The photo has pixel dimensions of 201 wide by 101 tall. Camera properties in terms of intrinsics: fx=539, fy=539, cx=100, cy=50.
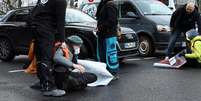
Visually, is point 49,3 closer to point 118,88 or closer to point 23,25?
point 118,88

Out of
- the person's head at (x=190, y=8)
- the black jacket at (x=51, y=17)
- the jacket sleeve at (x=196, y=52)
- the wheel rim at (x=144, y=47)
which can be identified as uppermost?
the black jacket at (x=51, y=17)

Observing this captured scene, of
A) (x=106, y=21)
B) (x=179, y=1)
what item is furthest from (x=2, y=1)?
(x=106, y=21)

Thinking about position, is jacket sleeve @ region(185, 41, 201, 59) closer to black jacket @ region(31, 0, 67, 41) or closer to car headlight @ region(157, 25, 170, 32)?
car headlight @ region(157, 25, 170, 32)

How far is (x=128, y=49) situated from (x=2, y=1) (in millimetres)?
26745

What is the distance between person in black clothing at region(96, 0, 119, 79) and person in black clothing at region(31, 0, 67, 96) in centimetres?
183

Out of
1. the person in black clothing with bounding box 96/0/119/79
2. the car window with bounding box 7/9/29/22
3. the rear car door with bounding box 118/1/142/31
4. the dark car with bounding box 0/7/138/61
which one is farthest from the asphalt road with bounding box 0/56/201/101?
the rear car door with bounding box 118/1/142/31

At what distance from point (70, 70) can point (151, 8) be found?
764 centimetres

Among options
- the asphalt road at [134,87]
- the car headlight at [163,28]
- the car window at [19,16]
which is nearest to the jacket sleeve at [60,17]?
the asphalt road at [134,87]

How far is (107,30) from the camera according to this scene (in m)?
9.57

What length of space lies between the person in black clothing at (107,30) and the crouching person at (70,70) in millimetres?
1054

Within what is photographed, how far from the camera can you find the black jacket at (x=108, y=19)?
9.52 metres

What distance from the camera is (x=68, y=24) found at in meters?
12.3

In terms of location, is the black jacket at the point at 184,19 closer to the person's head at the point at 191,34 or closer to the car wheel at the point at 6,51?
the person's head at the point at 191,34

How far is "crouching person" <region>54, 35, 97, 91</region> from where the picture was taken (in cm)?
800
